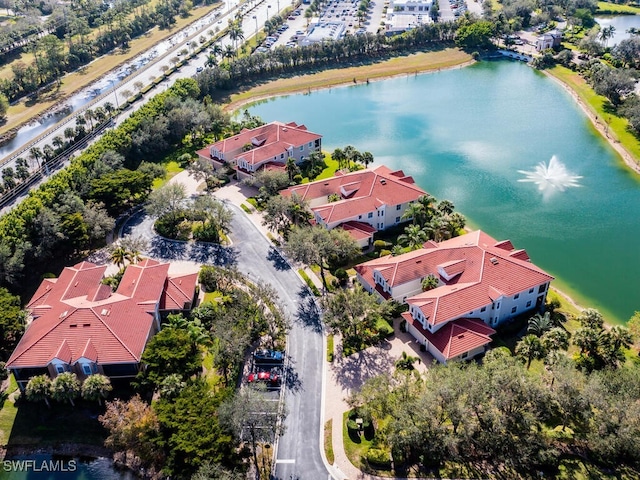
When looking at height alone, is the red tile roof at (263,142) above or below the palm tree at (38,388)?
above

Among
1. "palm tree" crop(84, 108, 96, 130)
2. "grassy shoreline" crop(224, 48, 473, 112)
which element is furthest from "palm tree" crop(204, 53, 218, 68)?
"palm tree" crop(84, 108, 96, 130)

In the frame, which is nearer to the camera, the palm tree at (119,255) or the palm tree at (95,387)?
the palm tree at (95,387)

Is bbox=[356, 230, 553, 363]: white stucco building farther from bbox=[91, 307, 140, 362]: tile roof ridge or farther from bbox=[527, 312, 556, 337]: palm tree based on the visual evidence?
bbox=[91, 307, 140, 362]: tile roof ridge

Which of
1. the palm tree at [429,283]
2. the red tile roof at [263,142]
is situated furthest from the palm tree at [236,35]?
the palm tree at [429,283]

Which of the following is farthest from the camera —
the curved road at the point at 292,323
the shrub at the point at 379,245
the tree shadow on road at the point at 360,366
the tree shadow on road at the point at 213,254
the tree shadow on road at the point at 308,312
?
the shrub at the point at 379,245

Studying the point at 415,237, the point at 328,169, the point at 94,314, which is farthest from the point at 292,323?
the point at 328,169

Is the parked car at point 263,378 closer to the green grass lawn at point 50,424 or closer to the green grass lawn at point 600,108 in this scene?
the green grass lawn at point 50,424

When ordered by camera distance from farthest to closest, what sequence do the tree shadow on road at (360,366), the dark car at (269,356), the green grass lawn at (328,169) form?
the green grass lawn at (328,169) → the dark car at (269,356) → the tree shadow on road at (360,366)
